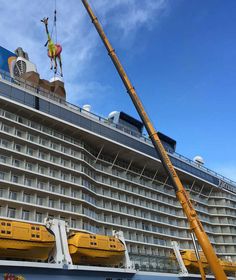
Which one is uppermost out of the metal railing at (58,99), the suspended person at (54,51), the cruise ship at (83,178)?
the suspended person at (54,51)

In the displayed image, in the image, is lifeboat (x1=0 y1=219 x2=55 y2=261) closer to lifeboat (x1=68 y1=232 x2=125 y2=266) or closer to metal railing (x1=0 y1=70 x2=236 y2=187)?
lifeboat (x1=68 y1=232 x2=125 y2=266)

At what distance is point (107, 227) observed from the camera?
41.5 m

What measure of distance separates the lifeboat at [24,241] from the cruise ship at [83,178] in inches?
36.9

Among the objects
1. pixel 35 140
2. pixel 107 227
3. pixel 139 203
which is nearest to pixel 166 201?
pixel 139 203

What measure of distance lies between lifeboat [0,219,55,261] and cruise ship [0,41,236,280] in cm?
94

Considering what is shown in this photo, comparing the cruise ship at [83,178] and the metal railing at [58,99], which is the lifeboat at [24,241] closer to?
the cruise ship at [83,178]

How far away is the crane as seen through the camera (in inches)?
967

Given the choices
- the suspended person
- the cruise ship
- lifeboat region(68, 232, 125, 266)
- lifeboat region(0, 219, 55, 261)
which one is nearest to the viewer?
lifeboat region(0, 219, 55, 261)

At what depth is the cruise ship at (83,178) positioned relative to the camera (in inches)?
1318

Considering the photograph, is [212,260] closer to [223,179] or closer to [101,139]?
[101,139]

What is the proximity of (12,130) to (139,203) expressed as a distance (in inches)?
830

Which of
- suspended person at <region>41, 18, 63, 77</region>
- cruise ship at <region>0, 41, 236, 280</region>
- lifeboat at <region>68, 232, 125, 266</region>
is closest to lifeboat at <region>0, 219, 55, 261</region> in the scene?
cruise ship at <region>0, 41, 236, 280</region>

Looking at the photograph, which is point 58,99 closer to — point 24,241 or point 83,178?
point 83,178

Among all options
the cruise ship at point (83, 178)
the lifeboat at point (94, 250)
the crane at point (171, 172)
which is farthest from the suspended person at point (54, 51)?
the lifeboat at point (94, 250)
